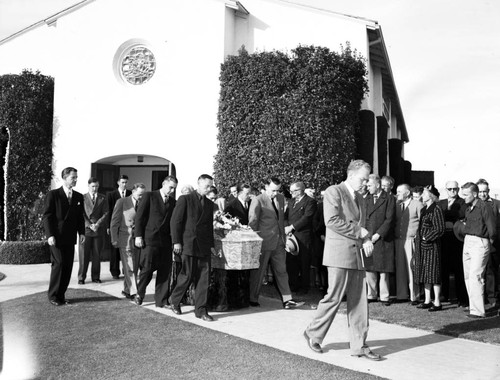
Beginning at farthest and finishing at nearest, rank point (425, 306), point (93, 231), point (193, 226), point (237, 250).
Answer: point (93, 231)
point (425, 306)
point (237, 250)
point (193, 226)

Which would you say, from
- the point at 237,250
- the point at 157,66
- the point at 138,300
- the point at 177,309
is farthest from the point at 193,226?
the point at 157,66

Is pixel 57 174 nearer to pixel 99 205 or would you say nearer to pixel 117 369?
pixel 99 205

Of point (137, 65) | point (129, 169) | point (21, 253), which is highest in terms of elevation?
point (137, 65)

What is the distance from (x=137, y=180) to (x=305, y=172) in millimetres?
7738

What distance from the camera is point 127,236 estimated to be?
9.31 metres

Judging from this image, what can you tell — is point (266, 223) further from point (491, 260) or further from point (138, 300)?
point (491, 260)

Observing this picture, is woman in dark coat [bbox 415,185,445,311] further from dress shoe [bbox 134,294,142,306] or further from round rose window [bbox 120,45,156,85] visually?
round rose window [bbox 120,45,156,85]

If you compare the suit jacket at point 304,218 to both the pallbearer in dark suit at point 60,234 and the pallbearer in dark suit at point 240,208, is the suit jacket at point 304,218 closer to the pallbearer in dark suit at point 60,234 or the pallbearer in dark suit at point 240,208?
the pallbearer in dark suit at point 240,208

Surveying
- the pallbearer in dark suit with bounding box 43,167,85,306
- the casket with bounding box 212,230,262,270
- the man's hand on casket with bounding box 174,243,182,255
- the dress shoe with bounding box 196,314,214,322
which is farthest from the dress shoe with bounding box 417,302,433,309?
the pallbearer in dark suit with bounding box 43,167,85,306

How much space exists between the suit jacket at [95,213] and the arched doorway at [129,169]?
4416 mm

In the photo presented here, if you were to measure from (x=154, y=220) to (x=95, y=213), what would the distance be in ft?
10.5

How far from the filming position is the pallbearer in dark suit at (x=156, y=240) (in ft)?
26.9

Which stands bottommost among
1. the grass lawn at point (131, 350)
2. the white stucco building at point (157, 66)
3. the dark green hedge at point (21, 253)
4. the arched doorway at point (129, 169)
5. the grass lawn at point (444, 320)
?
the grass lawn at point (444, 320)

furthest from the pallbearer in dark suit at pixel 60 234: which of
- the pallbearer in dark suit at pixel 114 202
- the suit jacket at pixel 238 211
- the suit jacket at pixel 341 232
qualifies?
the suit jacket at pixel 341 232
